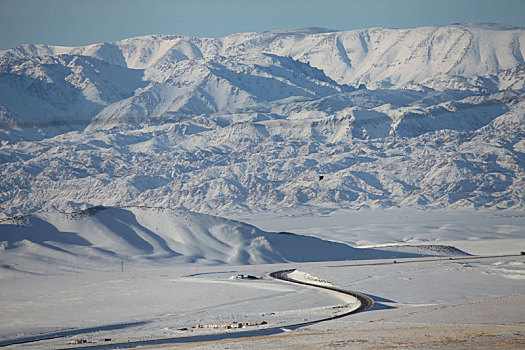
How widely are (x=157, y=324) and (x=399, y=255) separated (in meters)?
109

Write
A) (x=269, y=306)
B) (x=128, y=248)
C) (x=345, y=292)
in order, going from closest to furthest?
(x=269, y=306)
(x=345, y=292)
(x=128, y=248)

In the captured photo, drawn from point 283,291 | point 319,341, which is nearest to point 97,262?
point 283,291

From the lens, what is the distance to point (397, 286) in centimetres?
12081

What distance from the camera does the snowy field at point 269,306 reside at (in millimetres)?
72500

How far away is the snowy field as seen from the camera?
72.5 metres

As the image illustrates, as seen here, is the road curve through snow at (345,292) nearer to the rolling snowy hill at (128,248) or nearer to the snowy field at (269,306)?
the snowy field at (269,306)

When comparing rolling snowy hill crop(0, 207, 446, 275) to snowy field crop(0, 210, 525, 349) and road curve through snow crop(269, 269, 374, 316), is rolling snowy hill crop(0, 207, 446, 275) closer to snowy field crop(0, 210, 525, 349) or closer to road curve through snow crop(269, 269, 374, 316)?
snowy field crop(0, 210, 525, 349)

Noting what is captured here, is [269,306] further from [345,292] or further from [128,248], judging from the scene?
[128,248]

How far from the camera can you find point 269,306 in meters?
103

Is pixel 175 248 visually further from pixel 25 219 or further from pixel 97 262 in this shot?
pixel 25 219

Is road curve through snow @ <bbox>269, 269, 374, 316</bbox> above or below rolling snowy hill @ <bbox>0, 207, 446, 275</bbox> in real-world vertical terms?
below

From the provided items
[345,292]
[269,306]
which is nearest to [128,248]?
[345,292]

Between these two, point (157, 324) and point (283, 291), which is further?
point (283, 291)

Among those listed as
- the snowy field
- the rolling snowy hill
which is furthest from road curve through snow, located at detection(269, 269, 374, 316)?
the rolling snowy hill
